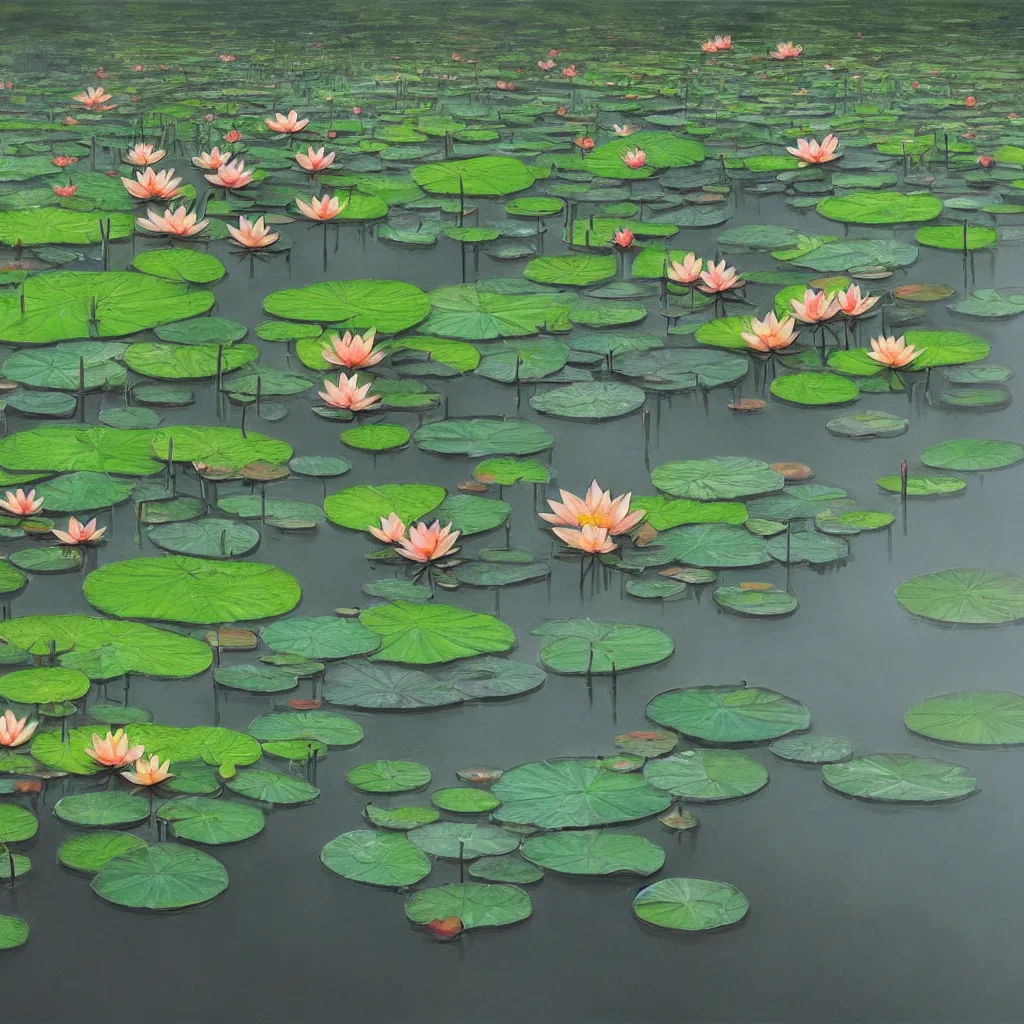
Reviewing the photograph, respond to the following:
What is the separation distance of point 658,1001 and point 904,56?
893 centimetres

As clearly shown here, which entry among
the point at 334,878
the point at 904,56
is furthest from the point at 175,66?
the point at 334,878

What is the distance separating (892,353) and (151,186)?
3186 mm

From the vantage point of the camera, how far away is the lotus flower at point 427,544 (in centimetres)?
312

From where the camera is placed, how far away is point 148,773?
242 centimetres

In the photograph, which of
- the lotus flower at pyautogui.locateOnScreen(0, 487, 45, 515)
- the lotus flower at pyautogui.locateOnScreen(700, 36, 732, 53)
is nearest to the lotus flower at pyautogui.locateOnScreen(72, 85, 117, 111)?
the lotus flower at pyautogui.locateOnScreen(700, 36, 732, 53)

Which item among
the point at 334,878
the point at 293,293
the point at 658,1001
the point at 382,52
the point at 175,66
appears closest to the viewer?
the point at 658,1001

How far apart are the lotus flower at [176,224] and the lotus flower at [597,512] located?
262 cm

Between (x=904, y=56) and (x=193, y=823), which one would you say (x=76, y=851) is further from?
(x=904, y=56)

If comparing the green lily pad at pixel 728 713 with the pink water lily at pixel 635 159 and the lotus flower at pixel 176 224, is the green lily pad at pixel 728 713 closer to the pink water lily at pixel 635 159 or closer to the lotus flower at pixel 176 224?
the lotus flower at pixel 176 224

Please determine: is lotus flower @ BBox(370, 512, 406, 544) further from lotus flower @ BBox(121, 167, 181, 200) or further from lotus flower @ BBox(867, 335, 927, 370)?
lotus flower @ BBox(121, 167, 181, 200)

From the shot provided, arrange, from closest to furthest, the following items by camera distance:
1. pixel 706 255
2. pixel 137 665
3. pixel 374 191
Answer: pixel 137 665
pixel 706 255
pixel 374 191

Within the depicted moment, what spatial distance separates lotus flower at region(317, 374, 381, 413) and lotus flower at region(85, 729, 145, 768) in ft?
5.35

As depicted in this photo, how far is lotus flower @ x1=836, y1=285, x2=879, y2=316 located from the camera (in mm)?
4398

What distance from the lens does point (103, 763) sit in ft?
A: 8.08
